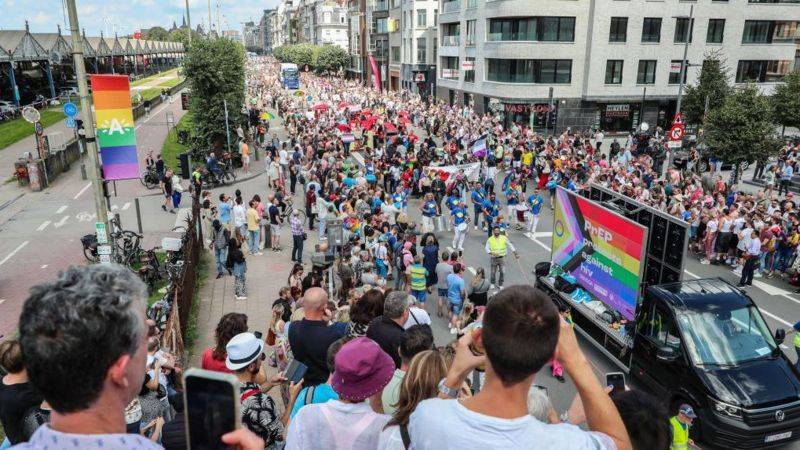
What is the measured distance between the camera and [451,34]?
56625 mm

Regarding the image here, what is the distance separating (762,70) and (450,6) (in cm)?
2767

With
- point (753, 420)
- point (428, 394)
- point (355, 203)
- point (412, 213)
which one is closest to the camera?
point (428, 394)

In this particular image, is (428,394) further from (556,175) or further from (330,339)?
(556,175)

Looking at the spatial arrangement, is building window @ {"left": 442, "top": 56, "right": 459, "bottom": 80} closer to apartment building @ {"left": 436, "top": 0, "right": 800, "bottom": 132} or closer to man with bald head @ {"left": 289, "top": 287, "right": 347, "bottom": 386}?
apartment building @ {"left": 436, "top": 0, "right": 800, "bottom": 132}

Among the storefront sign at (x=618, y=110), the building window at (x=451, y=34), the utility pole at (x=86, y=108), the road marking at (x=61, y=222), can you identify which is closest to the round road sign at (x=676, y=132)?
the utility pole at (x=86, y=108)

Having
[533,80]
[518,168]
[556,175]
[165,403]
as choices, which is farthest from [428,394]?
[533,80]

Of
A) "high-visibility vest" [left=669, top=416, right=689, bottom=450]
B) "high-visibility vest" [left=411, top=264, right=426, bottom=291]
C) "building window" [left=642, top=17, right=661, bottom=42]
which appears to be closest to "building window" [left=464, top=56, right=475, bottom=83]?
"building window" [left=642, top=17, right=661, bottom=42]

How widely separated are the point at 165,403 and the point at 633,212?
939 centimetres

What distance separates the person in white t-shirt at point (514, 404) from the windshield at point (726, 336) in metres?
7.39

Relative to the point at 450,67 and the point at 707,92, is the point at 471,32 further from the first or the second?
the point at 707,92

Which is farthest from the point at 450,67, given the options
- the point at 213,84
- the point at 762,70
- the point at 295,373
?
the point at 295,373

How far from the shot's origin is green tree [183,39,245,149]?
3038 cm

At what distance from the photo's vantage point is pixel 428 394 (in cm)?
387

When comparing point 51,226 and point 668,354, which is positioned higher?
point 668,354
